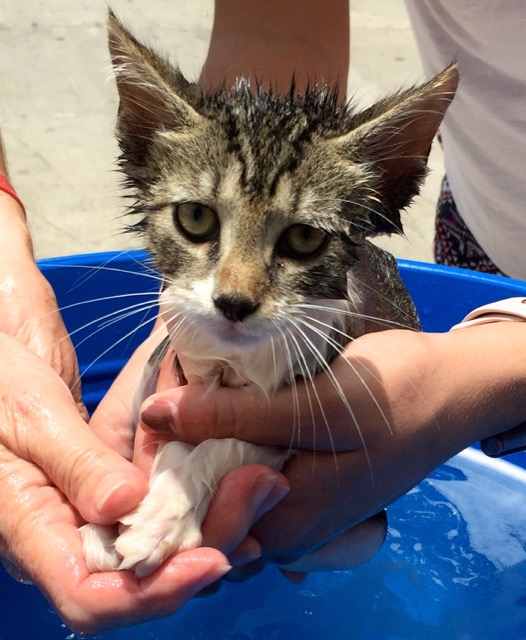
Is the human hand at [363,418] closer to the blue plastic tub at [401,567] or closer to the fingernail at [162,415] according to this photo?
the fingernail at [162,415]

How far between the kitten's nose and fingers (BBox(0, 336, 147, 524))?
39 centimetres

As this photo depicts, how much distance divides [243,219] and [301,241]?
13 centimetres

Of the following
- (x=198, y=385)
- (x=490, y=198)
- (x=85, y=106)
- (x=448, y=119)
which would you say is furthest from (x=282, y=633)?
(x=85, y=106)

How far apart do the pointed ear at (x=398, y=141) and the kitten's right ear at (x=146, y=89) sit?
34 centimetres

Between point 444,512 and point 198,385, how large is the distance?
1.54 metres

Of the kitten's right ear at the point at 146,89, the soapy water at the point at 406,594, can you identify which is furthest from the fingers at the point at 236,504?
the soapy water at the point at 406,594

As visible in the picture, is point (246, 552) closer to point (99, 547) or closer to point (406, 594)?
point (99, 547)

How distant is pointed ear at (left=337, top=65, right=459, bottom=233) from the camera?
159 centimetres

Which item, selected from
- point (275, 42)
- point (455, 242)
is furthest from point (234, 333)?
point (455, 242)

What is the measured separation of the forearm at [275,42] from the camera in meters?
2.66

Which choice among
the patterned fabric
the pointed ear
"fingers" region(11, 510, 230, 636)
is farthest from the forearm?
"fingers" region(11, 510, 230, 636)

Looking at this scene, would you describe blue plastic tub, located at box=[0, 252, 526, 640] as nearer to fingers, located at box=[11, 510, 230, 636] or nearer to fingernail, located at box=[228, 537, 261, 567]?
fingernail, located at box=[228, 537, 261, 567]

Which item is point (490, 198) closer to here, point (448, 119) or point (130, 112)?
point (448, 119)

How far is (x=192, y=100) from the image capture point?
5.71 ft
